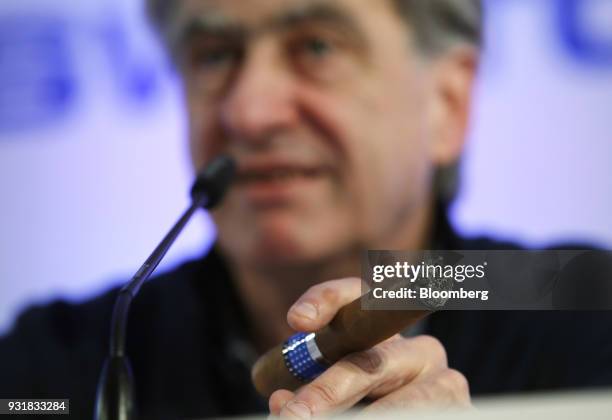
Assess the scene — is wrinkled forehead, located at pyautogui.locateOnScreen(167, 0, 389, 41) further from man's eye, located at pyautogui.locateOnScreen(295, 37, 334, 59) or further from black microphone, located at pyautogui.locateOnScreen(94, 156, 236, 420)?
black microphone, located at pyautogui.locateOnScreen(94, 156, 236, 420)

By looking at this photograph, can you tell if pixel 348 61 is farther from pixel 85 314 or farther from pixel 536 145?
pixel 85 314

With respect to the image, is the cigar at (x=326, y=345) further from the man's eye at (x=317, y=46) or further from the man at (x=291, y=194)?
the man's eye at (x=317, y=46)

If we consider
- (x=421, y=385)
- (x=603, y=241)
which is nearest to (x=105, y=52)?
(x=603, y=241)

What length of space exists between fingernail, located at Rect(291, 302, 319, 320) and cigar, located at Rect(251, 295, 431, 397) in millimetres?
13

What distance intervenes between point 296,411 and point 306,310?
8 centimetres

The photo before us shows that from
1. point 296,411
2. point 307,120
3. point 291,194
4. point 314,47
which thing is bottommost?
point 296,411

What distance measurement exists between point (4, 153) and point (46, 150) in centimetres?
7

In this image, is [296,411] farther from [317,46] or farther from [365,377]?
[317,46]

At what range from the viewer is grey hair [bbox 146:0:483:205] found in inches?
55.8

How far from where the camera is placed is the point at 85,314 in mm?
1399

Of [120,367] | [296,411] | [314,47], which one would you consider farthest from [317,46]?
[296,411]

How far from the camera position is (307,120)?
1345 millimetres

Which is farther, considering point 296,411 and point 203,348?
point 203,348

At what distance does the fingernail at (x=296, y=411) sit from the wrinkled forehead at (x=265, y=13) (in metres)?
0.89
